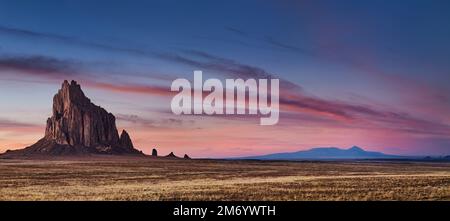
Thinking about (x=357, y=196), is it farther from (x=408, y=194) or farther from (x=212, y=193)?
(x=212, y=193)
